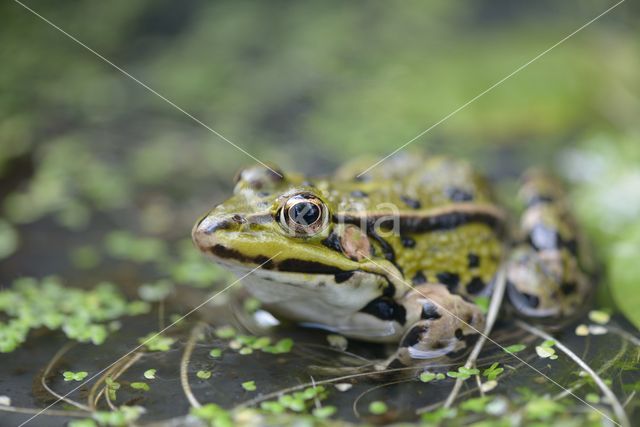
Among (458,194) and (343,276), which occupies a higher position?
(458,194)

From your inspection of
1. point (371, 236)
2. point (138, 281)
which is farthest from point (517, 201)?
point (138, 281)

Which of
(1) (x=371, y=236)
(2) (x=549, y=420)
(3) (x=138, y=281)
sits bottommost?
(3) (x=138, y=281)

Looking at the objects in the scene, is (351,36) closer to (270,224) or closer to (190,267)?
(190,267)

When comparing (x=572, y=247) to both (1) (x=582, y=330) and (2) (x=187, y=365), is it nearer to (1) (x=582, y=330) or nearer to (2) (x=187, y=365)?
(1) (x=582, y=330)

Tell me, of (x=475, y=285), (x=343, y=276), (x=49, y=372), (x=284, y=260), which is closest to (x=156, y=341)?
(x=49, y=372)

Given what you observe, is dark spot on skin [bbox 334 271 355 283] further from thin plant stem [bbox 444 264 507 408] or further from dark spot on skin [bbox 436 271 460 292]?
thin plant stem [bbox 444 264 507 408]

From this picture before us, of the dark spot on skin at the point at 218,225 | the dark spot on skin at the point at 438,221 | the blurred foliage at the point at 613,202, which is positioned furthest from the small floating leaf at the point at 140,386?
the blurred foliage at the point at 613,202

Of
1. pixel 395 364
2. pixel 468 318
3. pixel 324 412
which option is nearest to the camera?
pixel 324 412
